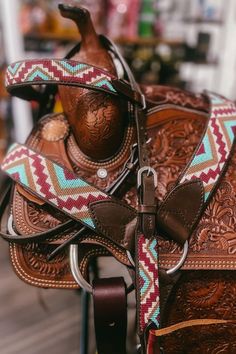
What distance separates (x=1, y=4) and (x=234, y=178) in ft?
4.82

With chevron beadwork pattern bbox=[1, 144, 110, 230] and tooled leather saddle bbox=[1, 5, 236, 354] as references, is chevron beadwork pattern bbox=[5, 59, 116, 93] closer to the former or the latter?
tooled leather saddle bbox=[1, 5, 236, 354]

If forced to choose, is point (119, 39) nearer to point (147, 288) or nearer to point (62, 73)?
point (62, 73)

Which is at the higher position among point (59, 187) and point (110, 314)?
point (59, 187)

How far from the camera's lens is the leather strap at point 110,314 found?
0.49 meters

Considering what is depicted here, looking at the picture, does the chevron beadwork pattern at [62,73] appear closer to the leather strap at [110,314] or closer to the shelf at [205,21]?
the leather strap at [110,314]

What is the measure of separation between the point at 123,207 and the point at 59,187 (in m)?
0.11

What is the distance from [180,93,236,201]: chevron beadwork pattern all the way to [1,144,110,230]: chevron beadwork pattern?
0.16 m

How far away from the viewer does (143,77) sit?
6.74ft

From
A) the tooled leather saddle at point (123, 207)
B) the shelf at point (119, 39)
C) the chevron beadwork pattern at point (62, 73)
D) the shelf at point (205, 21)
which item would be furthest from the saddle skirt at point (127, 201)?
the shelf at point (205, 21)

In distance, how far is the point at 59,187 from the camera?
1.65 feet

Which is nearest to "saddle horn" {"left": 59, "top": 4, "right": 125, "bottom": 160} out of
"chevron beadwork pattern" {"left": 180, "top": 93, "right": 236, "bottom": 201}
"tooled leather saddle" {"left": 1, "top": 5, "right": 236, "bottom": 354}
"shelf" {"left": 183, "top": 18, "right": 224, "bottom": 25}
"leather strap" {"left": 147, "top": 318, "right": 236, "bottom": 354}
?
"tooled leather saddle" {"left": 1, "top": 5, "right": 236, "bottom": 354}

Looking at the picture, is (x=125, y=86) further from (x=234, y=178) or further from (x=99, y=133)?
(x=234, y=178)

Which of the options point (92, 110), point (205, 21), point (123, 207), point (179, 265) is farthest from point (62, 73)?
point (205, 21)

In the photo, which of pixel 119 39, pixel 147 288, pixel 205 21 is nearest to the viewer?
pixel 147 288
